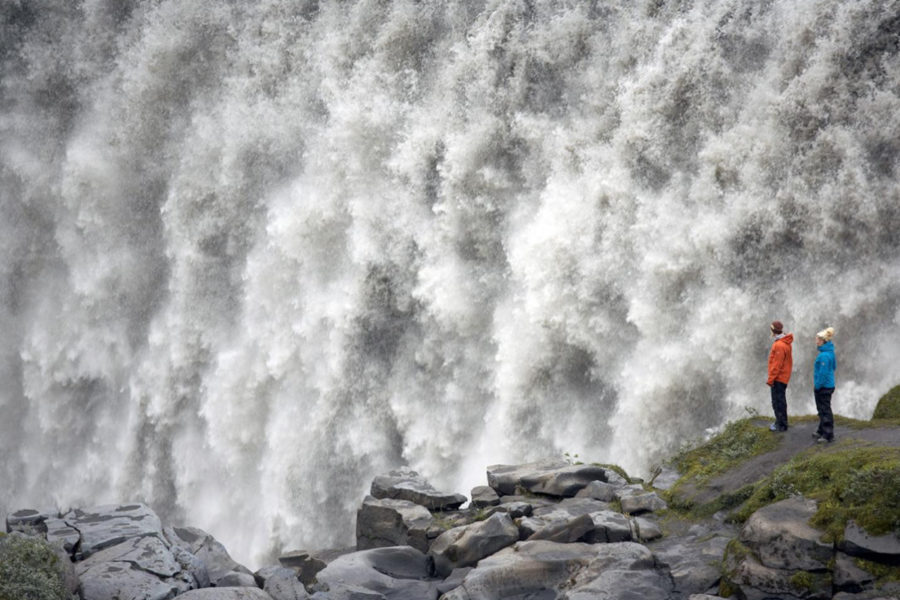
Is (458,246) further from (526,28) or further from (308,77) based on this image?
(308,77)

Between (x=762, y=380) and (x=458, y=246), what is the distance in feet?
27.0

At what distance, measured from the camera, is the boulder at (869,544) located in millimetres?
9406

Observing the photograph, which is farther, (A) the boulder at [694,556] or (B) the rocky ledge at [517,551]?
(A) the boulder at [694,556]

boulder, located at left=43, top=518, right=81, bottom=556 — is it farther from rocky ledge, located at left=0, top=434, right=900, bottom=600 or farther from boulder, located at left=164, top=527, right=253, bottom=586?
boulder, located at left=164, top=527, right=253, bottom=586

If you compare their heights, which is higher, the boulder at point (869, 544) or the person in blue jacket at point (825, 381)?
the person in blue jacket at point (825, 381)

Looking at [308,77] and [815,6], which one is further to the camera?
[308,77]

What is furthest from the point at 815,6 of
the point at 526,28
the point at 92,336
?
the point at 92,336

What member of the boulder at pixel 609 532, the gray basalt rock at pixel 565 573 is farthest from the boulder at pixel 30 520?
the boulder at pixel 609 532

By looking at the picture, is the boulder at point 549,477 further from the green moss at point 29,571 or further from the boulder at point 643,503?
the green moss at point 29,571

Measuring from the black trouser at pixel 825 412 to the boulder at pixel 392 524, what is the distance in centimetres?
575

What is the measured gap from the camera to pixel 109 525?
13.9 meters

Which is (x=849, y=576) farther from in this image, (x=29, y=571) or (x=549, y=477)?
(x=29, y=571)

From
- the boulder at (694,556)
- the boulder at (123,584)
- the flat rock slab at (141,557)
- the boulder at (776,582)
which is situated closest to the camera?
the boulder at (776,582)

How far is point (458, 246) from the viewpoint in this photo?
23344 mm
